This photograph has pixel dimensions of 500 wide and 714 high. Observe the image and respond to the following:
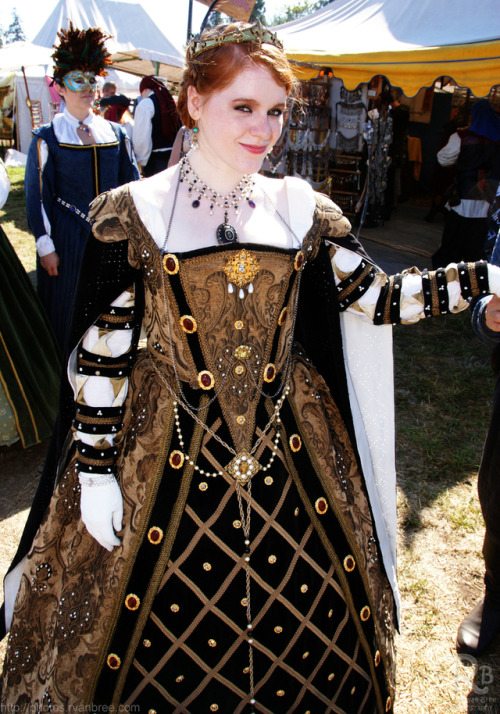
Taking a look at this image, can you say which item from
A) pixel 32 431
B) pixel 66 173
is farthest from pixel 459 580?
pixel 66 173

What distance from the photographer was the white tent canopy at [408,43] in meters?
4.71

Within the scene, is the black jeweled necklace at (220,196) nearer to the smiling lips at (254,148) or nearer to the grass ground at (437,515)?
the smiling lips at (254,148)

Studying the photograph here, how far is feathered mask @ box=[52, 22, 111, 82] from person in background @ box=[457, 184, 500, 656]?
2238 mm

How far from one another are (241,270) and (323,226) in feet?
0.97

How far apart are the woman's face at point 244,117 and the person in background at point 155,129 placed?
14.2 feet

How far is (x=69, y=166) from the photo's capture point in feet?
10.0

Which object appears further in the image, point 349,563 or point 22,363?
point 22,363

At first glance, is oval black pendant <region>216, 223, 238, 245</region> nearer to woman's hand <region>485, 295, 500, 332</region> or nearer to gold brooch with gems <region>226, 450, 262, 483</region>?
gold brooch with gems <region>226, 450, 262, 483</region>

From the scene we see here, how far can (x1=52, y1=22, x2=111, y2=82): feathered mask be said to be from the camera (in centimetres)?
293

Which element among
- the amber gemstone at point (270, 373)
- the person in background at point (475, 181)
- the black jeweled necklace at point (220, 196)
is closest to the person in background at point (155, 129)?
the person in background at point (475, 181)

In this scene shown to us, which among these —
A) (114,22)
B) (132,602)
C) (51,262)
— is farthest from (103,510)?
(114,22)

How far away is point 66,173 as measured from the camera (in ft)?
10.1

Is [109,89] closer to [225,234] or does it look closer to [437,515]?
[437,515]

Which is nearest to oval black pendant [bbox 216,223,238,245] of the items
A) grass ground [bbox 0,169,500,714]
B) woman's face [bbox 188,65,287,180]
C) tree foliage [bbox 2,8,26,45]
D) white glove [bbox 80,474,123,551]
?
woman's face [bbox 188,65,287,180]
